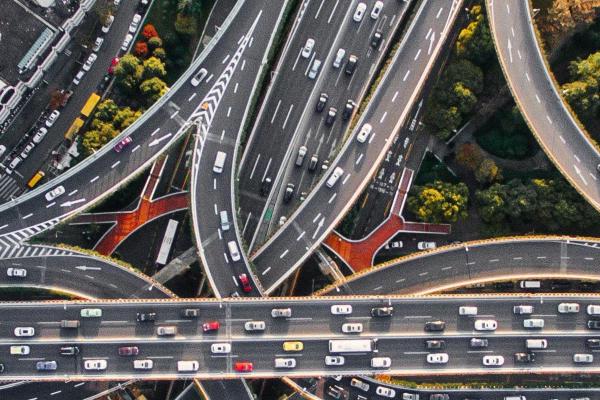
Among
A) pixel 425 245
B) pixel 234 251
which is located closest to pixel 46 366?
pixel 234 251

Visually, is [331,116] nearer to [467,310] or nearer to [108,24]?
[467,310]

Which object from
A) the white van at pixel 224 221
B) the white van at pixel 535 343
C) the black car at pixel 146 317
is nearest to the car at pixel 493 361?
the white van at pixel 535 343

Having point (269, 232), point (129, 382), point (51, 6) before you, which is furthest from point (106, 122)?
point (129, 382)

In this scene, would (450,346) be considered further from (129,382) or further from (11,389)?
(11,389)

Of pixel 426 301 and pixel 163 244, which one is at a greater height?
pixel 426 301

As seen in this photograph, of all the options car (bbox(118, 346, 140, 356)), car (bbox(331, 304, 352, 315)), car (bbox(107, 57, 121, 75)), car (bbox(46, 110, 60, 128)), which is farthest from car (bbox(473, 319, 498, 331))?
car (bbox(46, 110, 60, 128))

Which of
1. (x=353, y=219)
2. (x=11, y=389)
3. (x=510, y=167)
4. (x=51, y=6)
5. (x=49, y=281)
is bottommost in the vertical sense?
(x=11, y=389)

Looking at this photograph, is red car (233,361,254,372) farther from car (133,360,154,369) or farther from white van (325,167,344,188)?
white van (325,167,344,188)
